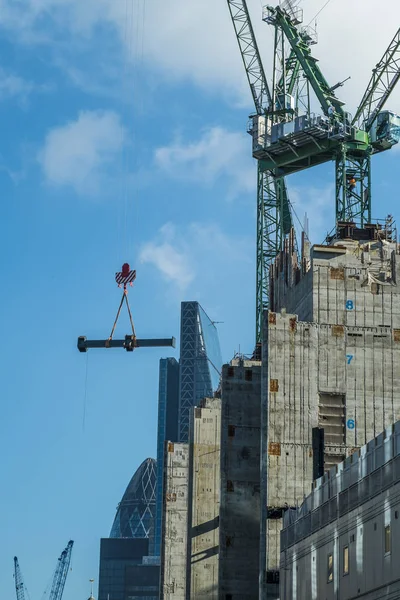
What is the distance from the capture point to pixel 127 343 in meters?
138

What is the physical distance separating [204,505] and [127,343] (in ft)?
82.2

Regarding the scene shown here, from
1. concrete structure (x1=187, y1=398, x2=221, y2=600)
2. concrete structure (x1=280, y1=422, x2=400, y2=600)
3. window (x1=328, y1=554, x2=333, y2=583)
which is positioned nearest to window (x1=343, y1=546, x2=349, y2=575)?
concrete structure (x1=280, y1=422, x2=400, y2=600)

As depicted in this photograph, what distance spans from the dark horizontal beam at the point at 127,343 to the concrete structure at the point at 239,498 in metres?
9.89

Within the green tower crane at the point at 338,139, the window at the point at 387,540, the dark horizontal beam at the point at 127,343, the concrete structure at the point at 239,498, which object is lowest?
the window at the point at 387,540

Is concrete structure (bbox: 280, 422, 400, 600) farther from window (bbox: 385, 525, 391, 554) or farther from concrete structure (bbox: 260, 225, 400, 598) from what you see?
concrete structure (bbox: 260, 225, 400, 598)

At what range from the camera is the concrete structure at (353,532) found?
6825 centimetres

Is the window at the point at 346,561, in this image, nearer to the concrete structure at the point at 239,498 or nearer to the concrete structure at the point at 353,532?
the concrete structure at the point at 353,532

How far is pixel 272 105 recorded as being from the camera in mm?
187125

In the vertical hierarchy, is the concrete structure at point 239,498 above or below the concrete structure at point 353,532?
above

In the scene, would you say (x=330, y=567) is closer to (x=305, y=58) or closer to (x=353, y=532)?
(x=353, y=532)

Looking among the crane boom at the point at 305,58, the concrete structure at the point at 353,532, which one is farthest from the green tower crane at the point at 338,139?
the concrete structure at the point at 353,532

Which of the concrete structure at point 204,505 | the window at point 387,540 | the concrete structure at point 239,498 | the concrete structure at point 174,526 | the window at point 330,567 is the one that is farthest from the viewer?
the concrete structure at point 174,526

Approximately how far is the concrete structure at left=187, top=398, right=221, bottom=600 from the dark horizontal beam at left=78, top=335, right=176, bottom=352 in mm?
17841

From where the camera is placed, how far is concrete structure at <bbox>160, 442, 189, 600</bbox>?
579ft
